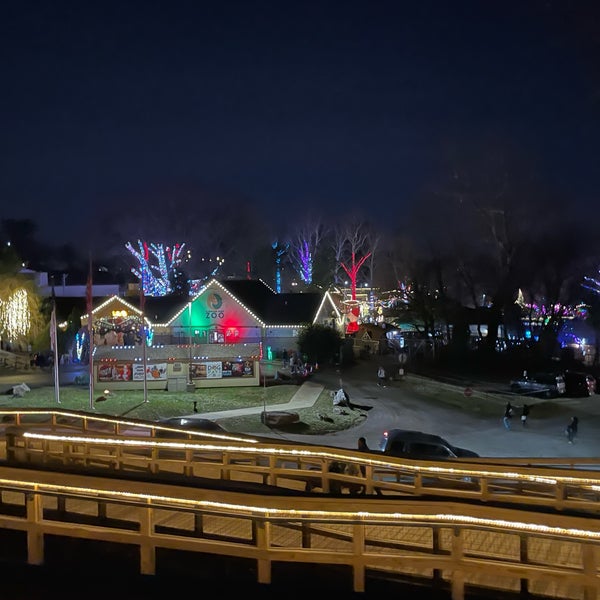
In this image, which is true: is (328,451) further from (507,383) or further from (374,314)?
(374,314)

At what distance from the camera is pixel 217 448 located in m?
9.85

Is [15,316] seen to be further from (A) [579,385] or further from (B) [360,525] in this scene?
(B) [360,525]

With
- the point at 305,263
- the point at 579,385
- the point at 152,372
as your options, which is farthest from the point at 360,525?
the point at 305,263

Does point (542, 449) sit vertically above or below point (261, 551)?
below

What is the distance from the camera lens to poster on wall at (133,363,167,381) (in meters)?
34.4

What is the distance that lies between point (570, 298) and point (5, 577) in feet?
183

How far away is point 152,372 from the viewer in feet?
114

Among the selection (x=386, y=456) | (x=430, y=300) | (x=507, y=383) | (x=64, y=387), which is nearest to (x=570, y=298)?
(x=430, y=300)

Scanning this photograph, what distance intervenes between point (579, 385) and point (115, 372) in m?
26.8

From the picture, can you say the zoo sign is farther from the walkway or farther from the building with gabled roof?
the walkway

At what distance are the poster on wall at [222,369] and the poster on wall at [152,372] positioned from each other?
163 cm

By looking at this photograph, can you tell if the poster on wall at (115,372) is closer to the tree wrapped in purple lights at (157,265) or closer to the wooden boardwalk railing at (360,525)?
the wooden boardwalk railing at (360,525)

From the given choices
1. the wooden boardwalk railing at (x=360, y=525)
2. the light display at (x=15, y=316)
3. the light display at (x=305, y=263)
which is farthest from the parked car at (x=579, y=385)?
the light display at (x=305, y=263)

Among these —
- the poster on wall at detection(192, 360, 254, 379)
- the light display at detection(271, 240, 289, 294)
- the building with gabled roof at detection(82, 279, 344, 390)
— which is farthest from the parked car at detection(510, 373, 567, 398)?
the light display at detection(271, 240, 289, 294)
